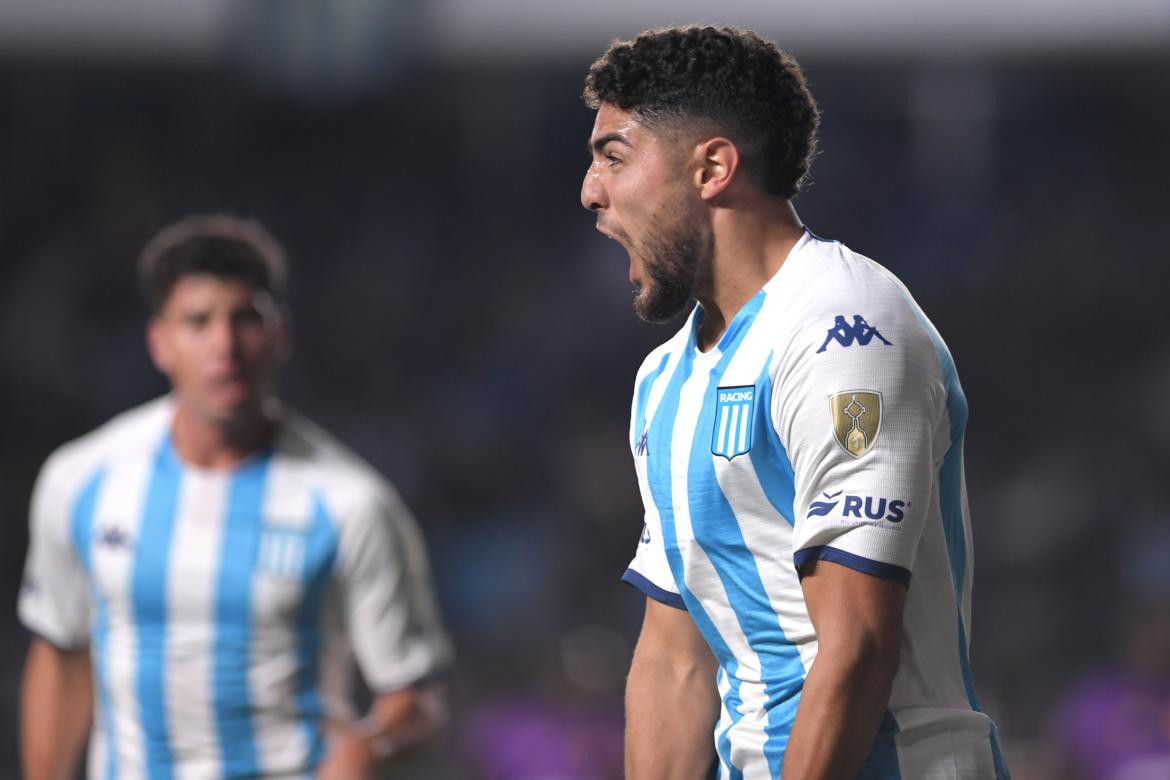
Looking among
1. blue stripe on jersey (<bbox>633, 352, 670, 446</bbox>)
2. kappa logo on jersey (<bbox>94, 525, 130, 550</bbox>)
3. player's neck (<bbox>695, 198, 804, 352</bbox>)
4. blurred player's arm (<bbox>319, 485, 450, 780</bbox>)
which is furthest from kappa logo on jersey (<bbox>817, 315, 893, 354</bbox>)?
kappa logo on jersey (<bbox>94, 525, 130, 550</bbox>)

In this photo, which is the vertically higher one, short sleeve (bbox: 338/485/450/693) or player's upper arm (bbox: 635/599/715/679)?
player's upper arm (bbox: 635/599/715/679)

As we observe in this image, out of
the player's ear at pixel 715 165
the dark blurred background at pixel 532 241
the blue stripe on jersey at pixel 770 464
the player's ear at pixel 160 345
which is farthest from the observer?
the dark blurred background at pixel 532 241

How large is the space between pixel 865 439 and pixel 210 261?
2627 mm

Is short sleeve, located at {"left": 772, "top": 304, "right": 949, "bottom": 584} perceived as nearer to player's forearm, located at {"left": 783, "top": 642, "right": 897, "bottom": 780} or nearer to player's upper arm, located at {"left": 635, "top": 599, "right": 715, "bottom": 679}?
player's forearm, located at {"left": 783, "top": 642, "right": 897, "bottom": 780}

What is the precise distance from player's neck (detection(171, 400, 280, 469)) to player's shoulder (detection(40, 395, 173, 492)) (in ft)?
0.42

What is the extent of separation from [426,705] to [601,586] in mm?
4798

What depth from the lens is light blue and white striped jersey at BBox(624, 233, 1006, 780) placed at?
204 cm

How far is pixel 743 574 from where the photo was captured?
2.26 m

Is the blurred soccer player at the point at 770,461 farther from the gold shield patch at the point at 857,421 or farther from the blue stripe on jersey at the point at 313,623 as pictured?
the blue stripe on jersey at the point at 313,623

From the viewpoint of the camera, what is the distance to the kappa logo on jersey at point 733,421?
2191mm

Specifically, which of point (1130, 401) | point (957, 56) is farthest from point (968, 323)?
point (957, 56)

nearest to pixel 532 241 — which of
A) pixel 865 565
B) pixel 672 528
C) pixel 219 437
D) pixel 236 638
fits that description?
pixel 219 437

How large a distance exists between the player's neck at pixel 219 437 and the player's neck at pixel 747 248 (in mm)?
2095

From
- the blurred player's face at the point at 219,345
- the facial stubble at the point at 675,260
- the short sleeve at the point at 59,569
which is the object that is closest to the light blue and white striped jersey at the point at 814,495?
the facial stubble at the point at 675,260
